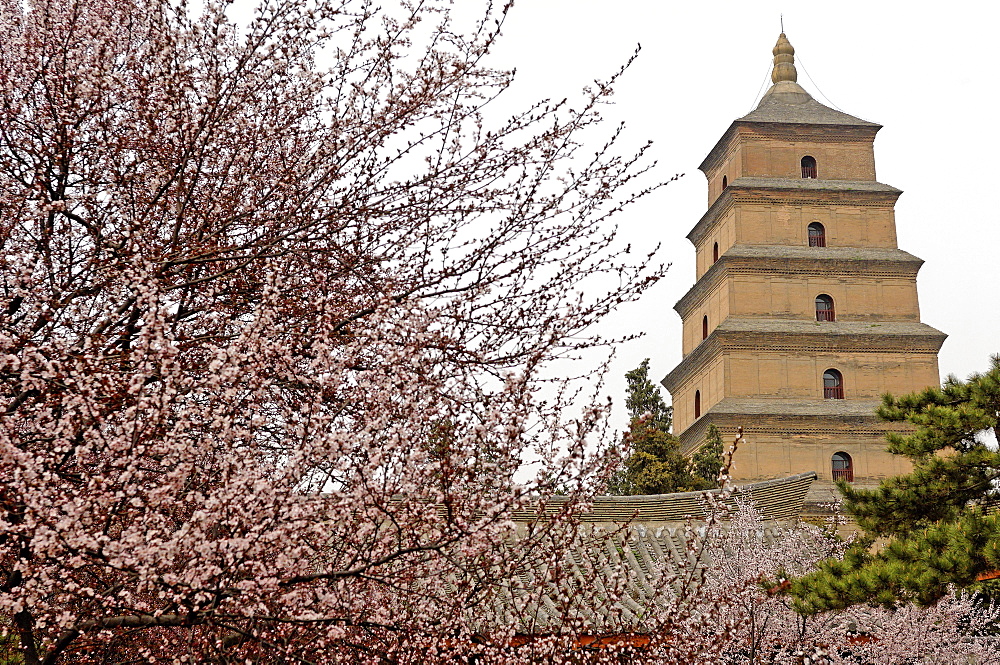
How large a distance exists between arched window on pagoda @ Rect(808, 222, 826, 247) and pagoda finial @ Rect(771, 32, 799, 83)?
273 inches

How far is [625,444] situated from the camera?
4.53 metres

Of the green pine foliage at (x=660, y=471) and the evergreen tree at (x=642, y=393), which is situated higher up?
the evergreen tree at (x=642, y=393)

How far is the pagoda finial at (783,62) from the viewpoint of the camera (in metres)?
38.1

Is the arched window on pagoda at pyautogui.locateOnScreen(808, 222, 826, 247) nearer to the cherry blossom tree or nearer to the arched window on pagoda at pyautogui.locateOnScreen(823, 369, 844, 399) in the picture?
the arched window on pagoda at pyautogui.locateOnScreen(823, 369, 844, 399)

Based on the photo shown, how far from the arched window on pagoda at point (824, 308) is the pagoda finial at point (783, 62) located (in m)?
9.09

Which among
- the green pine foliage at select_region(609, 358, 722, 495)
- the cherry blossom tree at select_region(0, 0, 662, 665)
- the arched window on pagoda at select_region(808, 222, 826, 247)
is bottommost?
the cherry blossom tree at select_region(0, 0, 662, 665)

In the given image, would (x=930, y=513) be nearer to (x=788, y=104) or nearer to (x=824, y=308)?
(x=824, y=308)

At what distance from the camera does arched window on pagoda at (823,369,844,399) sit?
3172cm

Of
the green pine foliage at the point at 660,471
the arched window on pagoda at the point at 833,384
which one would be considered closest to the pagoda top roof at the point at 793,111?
the arched window on pagoda at the point at 833,384

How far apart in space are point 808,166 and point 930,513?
78.1 ft

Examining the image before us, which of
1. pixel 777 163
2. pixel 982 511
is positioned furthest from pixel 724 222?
pixel 982 511

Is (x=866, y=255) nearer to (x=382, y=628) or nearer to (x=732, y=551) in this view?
(x=732, y=551)

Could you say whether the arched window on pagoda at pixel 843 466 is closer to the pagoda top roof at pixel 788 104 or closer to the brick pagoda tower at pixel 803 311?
the brick pagoda tower at pixel 803 311

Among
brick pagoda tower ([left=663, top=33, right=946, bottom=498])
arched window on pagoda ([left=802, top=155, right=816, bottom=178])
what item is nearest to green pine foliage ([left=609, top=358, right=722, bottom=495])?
brick pagoda tower ([left=663, top=33, right=946, bottom=498])
